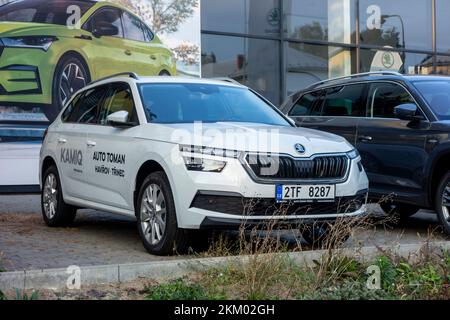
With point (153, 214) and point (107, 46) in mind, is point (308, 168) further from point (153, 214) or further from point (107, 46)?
point (107, 46)

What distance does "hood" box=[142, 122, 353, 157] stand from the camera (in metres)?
5.66

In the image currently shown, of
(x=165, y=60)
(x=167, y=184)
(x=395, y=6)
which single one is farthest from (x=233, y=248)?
(x=395, y=6)

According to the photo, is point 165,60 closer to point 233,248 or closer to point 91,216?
point 91,216

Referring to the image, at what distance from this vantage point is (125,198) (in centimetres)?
641

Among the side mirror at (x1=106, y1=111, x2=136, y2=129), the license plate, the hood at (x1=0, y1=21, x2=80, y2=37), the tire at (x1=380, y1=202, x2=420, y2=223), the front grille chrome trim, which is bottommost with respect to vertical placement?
the tire at (x1=380, y1=202, x2=420, y2=223)

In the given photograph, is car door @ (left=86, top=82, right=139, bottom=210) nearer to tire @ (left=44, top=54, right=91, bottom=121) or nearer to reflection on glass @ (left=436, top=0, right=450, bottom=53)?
tire @ (left=44, top=54, right=91, bottom=121)

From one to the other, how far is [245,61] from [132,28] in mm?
3368

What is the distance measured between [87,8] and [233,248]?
7.96 meters

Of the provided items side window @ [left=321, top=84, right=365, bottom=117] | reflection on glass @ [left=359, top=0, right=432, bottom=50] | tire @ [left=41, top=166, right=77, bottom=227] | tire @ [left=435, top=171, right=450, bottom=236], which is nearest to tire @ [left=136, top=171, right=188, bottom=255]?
tire @ [left=41, top=166, right=77, bottom=227]

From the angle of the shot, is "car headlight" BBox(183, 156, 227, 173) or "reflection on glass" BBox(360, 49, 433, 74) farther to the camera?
"reflection on glass" BBox(360, 49, 433, 74)

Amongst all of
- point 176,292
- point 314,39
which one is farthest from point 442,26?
point 176,292

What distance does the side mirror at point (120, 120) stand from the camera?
6.36 meters

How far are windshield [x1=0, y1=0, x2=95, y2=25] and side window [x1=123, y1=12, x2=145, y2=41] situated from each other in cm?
71

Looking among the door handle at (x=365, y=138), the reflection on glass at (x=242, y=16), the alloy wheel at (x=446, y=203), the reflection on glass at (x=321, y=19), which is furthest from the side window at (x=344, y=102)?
the reflection on glass at (x=321, y=19)
